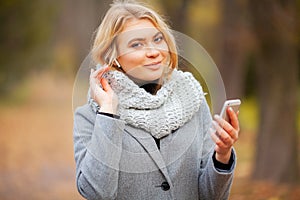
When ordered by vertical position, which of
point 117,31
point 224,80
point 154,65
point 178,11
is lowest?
point 224,80

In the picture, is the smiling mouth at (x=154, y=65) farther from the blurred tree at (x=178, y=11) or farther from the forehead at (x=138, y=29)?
the blurred tree at (x=178, y=11)

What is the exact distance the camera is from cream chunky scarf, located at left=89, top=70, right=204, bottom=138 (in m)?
3.40

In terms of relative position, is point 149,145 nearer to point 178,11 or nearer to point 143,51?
point 143,51

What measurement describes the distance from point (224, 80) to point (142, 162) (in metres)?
12.7

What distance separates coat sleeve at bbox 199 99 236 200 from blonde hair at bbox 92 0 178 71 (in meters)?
0.29

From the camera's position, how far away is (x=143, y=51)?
3.33 m
